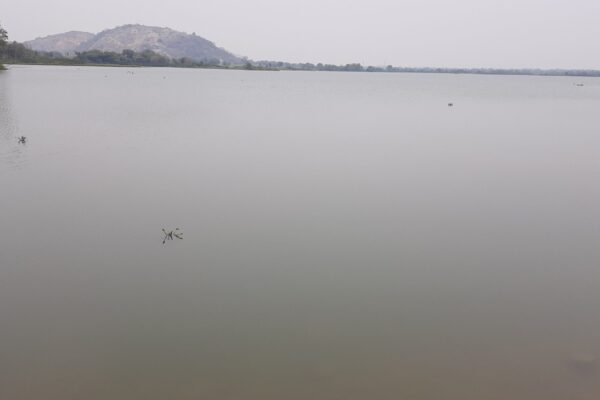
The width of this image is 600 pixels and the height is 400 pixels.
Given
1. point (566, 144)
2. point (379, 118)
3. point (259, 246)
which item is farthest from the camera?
point (379, 118)

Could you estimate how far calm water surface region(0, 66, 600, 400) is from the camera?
4.98 meters

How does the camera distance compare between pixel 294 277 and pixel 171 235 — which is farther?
pixel 171 235

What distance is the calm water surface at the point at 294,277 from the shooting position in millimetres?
4984

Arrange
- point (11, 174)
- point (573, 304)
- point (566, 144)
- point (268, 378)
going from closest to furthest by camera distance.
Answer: point (268, 378), point (573, 304), point (11, 174), point (566, 144)

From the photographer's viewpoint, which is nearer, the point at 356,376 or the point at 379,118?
the point at 356,376

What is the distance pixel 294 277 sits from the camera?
7004 mm

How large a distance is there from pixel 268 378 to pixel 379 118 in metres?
22.4

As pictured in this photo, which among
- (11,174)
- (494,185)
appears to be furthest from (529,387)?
(11,174)

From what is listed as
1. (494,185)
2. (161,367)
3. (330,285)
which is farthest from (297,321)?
(494,185)

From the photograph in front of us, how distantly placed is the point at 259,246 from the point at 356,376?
3.44 metres

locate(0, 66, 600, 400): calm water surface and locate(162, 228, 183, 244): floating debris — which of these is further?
locate(162, 228, 183, 244): floating debris

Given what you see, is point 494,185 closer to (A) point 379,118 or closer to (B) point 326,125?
(B) point 326,125

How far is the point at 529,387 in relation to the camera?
4.93 metres

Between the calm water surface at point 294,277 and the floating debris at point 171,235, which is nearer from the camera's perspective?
the calm water surface at point 294,277
